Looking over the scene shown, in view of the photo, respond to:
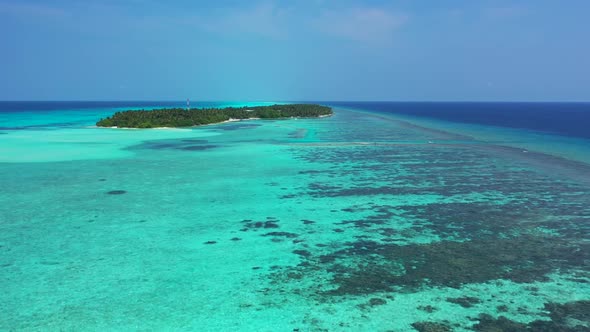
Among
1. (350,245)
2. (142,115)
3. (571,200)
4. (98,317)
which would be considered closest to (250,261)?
(350,245)

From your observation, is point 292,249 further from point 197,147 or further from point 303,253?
point 197,147

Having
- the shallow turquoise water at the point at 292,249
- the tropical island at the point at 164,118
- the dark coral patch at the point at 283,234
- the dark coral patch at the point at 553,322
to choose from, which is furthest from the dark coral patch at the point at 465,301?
the tropical island at the point at 164,118

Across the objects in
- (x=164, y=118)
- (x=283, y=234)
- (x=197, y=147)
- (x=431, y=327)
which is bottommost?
(x=197, y=147)

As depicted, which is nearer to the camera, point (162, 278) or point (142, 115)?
point (162, 278)

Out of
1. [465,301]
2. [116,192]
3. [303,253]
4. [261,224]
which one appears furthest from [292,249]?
[116,192]

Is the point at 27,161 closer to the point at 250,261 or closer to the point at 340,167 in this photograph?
the point at 340,167

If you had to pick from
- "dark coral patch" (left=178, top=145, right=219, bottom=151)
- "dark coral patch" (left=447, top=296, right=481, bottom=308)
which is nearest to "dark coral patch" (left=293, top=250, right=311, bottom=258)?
"dark coral patch" (left=447, top=296, right=481, bottom=308)

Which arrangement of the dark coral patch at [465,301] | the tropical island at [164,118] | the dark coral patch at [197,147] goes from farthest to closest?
the tropical island at [164,118], the dark coral patch at [197,147], the dark coral patch at [465,301]

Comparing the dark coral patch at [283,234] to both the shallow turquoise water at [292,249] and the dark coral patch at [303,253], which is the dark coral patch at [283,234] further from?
the dark coral patch at [303,253]
